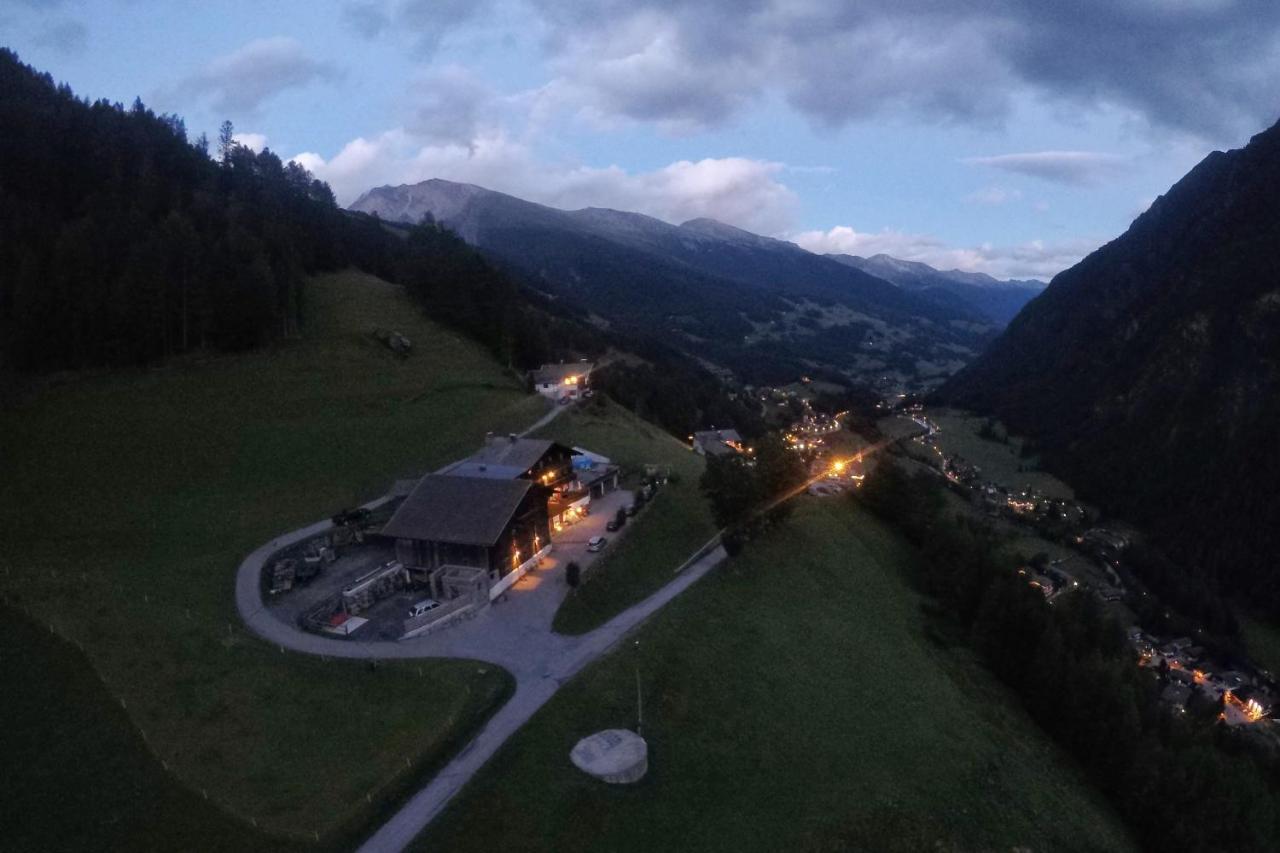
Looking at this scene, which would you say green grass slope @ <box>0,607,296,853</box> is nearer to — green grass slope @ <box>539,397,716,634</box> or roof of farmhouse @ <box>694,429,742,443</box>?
green grass slope @ <box>539,397,716,634</box>

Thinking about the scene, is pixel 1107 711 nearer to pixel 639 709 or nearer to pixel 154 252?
pixel 639 709

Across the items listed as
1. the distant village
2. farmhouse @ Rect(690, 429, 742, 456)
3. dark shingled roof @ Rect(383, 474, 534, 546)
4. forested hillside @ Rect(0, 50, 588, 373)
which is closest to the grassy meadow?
the distant village

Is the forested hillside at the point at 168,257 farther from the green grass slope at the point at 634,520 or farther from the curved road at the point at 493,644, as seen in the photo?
the curved road at the point at 493,644

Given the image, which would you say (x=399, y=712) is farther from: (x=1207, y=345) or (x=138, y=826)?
(x=1207, y=345)

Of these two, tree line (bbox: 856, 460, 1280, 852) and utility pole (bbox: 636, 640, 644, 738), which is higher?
utility pole (bbox: 636, 640, 644, 738)

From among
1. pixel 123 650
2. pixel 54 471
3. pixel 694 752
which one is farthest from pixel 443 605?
pixel 54 471

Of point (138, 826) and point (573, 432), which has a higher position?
point (573, 432)
